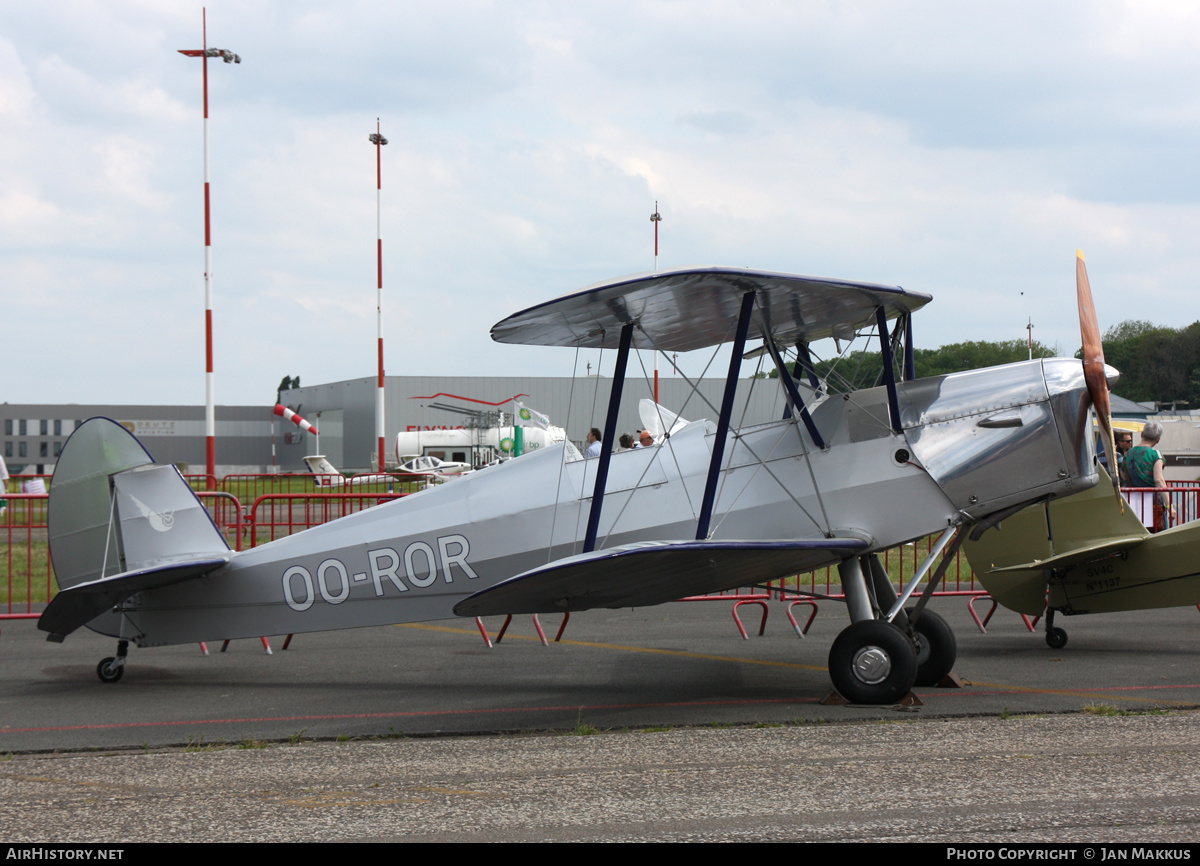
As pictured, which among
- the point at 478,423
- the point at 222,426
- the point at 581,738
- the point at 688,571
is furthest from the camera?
the point at 222,426

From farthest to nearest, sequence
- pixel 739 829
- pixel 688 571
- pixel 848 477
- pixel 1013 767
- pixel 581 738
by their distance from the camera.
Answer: pixel 848 477 → pixel 688 571 → pixel 581 738 → pixel 1013 767 → pixel 739 829

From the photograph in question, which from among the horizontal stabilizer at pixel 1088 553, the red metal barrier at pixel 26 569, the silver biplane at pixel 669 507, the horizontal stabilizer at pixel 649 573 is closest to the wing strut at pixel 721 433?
the silver biplane at pixel 669 507

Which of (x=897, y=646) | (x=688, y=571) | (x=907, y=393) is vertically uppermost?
(x=907, y=393)

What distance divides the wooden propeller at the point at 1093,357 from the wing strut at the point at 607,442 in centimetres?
277

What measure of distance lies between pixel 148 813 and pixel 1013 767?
145 inches

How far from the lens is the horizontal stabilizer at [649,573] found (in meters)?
5.20

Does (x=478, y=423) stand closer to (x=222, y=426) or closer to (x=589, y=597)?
(x=222, y=426)

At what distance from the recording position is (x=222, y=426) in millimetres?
68438

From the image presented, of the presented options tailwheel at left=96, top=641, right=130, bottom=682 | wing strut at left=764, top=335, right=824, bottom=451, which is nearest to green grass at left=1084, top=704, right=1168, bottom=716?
wing strut at left=764, top=335, right=824, bottom=451

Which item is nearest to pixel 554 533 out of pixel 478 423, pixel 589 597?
pixel 589 597

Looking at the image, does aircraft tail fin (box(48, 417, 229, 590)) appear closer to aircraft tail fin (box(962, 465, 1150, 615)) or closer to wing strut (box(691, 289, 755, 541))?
wing strut (box(691, 289, 755, 541))

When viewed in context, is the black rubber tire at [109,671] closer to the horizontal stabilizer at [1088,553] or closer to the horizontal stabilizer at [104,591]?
the horizontal stabilizer at [104,591]

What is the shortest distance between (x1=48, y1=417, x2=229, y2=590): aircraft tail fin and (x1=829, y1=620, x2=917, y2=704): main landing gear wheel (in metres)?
4.40

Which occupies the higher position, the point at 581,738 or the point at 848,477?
the point at 848,477
